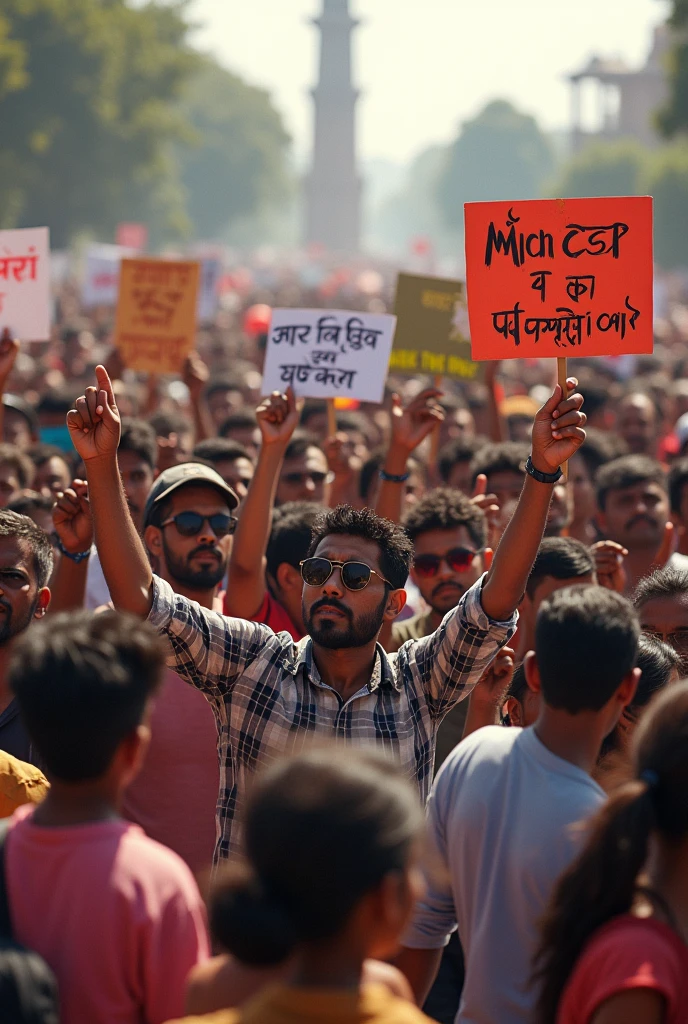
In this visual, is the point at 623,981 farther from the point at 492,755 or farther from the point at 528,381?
the point at 528,381

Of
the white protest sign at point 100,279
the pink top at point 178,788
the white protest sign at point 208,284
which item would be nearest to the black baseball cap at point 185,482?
the pink top at point 178,788

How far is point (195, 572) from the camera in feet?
15.1

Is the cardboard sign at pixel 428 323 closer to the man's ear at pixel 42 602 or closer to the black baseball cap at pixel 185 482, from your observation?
the black baseball cap at pixel 185 482

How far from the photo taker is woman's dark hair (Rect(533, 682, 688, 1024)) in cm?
238

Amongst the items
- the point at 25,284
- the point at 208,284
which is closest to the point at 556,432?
the point at 25,284

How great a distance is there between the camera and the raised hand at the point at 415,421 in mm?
5578

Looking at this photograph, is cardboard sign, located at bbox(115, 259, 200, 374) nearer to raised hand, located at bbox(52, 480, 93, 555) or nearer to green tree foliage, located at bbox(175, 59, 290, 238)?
raised hand, located at bbox(52, 480, 93, 555)

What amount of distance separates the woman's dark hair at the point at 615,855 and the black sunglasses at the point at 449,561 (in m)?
2.52

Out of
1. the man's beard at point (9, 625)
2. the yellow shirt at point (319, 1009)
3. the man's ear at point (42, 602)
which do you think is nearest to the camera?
the yellow shirt at point (319, 1009)

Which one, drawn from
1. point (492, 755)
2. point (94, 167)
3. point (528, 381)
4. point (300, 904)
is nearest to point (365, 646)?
point (492, 755)

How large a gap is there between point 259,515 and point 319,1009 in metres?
2.55

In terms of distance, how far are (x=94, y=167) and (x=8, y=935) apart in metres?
54.4

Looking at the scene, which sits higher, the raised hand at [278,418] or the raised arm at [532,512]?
the raised hand at [278,418]

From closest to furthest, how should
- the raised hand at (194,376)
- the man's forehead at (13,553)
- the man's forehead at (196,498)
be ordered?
1. the man's forehead at (13,553)
2. the man's forehead at (196,498)
3. the raised hand at (194,376)
